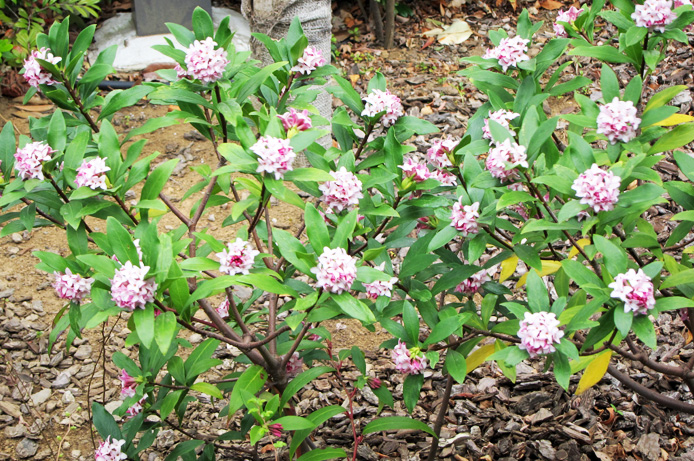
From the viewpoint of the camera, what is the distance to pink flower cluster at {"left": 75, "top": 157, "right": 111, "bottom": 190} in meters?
1.71

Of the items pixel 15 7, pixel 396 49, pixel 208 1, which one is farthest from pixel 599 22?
pixel 15 7

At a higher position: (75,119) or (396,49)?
(75,119)

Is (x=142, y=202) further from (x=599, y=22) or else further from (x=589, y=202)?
(x=599, y=22)

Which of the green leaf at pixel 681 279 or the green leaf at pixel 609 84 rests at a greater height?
the green leaf at pixel 609 84

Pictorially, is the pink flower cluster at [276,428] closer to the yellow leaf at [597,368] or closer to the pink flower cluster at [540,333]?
the pink flower cluster at [540,333]

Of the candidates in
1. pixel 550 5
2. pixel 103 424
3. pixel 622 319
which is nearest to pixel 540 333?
pixel 622 319

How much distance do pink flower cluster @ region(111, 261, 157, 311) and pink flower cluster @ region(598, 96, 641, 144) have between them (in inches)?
47.5

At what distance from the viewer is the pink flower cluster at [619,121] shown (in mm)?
1732

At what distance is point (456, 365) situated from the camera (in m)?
1.88

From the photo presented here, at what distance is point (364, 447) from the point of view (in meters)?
2.58

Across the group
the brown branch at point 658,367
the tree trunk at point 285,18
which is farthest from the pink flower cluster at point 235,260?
the tree trunk at point 285,18

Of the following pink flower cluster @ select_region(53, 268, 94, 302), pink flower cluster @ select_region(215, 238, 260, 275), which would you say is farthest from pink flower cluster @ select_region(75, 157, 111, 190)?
pink flower cluster @ select_region(215, 238, 260, 275)

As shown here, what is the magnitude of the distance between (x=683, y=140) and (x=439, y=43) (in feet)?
12.9

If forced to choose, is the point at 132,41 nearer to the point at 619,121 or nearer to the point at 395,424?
the point at 395,424
